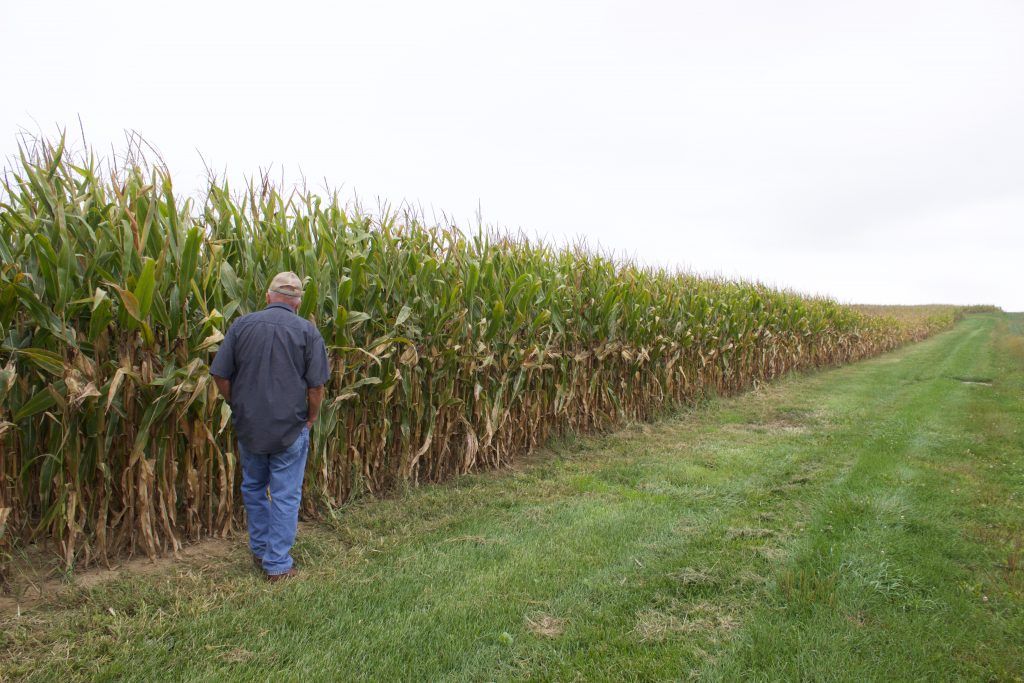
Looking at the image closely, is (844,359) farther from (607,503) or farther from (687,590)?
(687,590)

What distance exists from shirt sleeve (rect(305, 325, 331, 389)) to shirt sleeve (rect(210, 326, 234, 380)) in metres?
0.45

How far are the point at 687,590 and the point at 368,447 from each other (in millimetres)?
2913

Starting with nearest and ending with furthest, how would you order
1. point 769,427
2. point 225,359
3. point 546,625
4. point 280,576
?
point 546,625 → point 225,359 → point 280,576 → point 769,427

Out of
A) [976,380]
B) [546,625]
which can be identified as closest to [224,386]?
[546,625]

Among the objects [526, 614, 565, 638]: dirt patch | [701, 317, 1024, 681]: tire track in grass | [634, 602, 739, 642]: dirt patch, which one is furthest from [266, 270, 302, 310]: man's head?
[701, 317, 1024, 681]: tire track in grass

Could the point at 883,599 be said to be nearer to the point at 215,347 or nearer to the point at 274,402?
the point at 274,402

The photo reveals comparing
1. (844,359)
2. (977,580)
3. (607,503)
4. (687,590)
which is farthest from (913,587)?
(844,359)

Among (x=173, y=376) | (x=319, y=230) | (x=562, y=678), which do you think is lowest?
(x=562, y=678)

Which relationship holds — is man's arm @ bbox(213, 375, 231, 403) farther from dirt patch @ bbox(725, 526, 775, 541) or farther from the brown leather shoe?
dirt patch @ bbox(725, 526, 775, 541)

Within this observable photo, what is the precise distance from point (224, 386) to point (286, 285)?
742 millimetres

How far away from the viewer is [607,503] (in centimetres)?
518

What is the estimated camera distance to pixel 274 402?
3.53m

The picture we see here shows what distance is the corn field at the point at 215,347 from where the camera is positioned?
Result: 11.1 feet

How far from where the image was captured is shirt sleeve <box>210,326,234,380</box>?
3.50m
